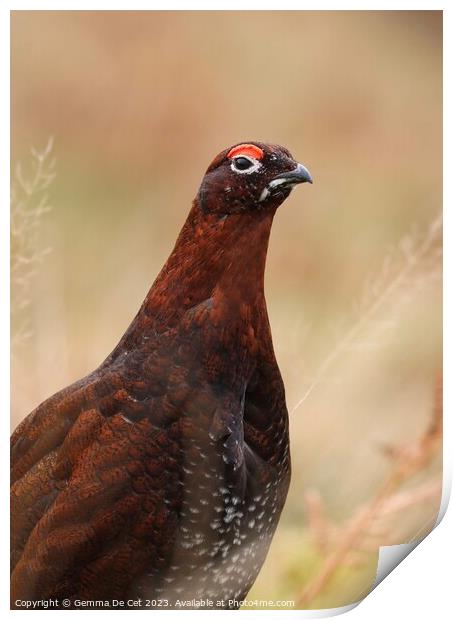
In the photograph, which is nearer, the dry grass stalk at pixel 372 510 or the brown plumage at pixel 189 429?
the brown plumage at pixel 189 429

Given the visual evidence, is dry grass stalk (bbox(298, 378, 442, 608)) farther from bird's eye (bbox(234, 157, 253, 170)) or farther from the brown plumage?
bird's eye (bbox(234, 157, 253, 170))

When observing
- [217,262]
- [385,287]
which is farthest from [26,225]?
[385,287]

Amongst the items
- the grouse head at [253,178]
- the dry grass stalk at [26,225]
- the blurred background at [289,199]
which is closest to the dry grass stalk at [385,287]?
the blurred background at [289,199]

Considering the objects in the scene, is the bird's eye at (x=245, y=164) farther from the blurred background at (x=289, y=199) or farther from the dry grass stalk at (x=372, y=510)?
the dry grass stalk at (x=372, y=510)

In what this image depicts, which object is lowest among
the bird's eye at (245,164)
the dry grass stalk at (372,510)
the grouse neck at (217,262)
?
the dry grass stalk at (372,510)

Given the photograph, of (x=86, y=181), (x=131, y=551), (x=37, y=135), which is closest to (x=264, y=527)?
(x=131, y=551)

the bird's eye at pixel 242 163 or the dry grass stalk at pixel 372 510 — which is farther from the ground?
the bird's eye at pixel 242 163
